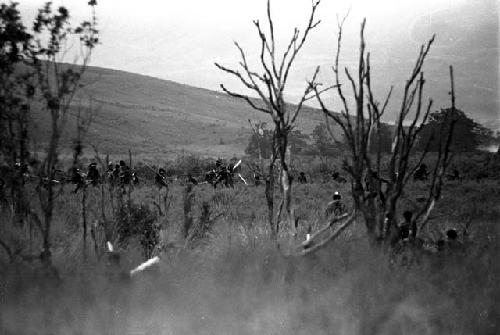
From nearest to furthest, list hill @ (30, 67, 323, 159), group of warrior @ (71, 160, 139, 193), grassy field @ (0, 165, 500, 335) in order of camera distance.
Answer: grassy field @ (0, 165, 500, 335), group of warrior @ (71, 160, 139, 193), hill @ (30, 67, 323, 159)

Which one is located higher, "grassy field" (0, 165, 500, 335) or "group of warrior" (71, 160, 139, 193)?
"grassy field" (0, 165, 500, 335)

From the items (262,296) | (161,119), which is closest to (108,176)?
(262,296)

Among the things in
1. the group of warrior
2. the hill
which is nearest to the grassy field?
the group of warrior

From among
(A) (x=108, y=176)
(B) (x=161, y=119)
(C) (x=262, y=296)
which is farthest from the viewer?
(B) (x=161, y=119)

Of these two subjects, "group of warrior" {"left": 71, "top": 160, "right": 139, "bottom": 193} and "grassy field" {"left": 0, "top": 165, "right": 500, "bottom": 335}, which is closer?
"grassy field" {"left": 0, "top": 165, "right": 500, "bottom": 335}

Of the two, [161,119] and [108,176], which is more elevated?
[108,176]

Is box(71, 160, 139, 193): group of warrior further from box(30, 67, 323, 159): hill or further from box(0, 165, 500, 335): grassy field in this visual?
box(30, 67, 323, 159): hill

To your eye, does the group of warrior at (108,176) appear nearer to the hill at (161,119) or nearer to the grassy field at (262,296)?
the grassy field at (262,296)

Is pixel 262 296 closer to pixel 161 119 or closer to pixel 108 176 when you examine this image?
pixel 108 176

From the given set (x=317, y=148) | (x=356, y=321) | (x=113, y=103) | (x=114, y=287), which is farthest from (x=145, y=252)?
(x=113, y=103)

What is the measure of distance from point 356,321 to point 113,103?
263 ft

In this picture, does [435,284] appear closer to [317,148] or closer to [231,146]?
[317,148]

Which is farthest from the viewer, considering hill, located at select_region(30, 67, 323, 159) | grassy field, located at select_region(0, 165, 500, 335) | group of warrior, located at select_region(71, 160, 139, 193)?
hill, located at select_region(30, 67, 323, 159)

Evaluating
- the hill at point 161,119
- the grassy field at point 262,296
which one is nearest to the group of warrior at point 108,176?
the grassy field at point 262,296
